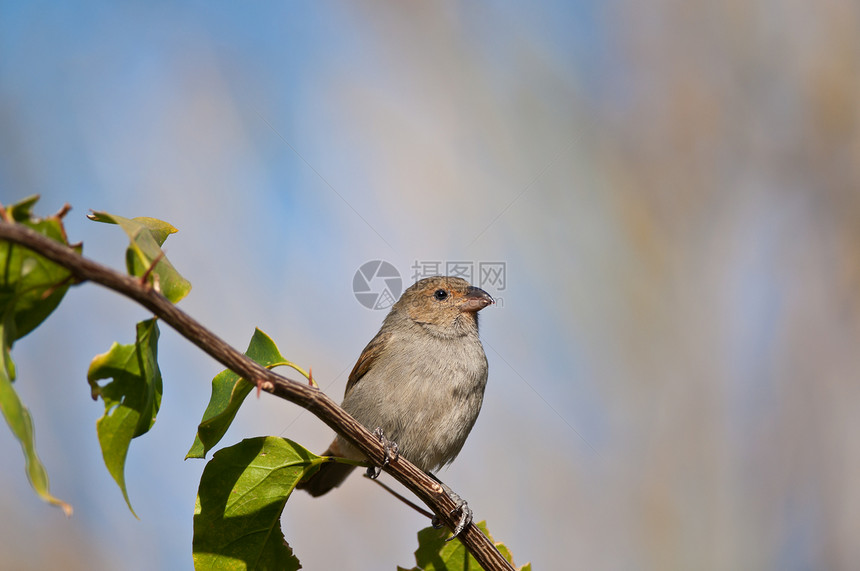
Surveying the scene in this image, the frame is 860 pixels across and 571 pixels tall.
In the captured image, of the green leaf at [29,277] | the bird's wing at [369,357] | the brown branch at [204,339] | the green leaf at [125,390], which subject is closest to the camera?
the brown branch at [204,339]

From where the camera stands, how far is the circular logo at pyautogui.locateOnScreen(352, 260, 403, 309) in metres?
6.07

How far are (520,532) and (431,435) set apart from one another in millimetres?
4301

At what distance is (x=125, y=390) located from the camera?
6.75 feet

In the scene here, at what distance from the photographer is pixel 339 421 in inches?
92.4

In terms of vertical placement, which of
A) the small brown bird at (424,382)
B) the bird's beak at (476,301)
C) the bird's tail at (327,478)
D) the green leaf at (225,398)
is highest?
the bird's beak at (476,301)

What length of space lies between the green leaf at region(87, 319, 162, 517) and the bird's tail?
2.90 m

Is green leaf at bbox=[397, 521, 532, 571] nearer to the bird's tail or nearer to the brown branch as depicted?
the brown branch

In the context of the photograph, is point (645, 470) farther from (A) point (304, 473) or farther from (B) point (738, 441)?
(A) point (304, 473)

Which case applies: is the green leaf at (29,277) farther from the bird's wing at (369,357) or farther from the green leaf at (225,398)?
the bird's wing at (369,357)

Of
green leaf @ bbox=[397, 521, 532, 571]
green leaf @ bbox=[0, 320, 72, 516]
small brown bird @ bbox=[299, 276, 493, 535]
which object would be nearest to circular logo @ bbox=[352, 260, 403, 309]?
small brown bird @ bbox=[299, 276, 493, 535]

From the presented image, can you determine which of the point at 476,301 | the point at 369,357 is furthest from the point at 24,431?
the point at 476,301

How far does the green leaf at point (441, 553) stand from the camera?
320 centimetres

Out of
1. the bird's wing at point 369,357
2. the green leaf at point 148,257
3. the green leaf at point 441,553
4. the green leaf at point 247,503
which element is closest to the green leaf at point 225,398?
the green leaf at point 247,503

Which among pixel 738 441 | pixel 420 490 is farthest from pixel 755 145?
pixel 420 490
